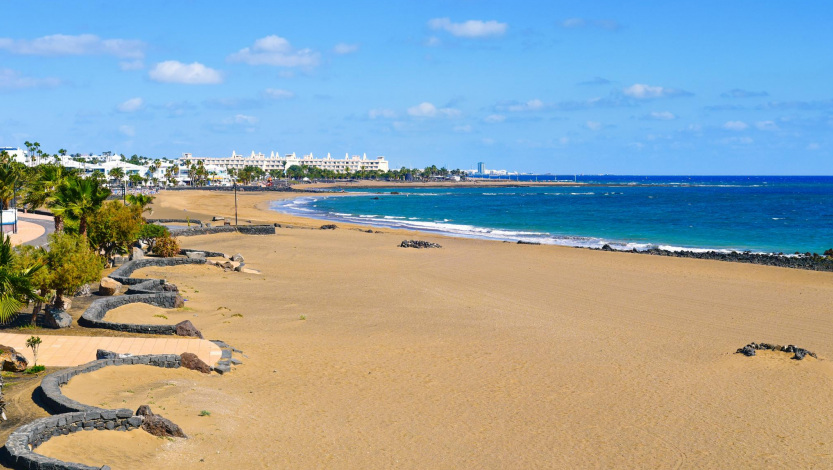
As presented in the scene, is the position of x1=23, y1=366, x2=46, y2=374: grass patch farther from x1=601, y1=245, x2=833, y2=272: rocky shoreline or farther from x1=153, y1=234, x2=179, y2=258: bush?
x1=601, y1=245, x2=833, y2=272: rocky shoreline

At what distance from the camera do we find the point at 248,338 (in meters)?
15.8

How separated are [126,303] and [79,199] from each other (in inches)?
230

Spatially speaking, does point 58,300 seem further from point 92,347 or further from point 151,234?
point 151,234

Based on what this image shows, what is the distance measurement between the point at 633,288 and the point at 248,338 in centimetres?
1470

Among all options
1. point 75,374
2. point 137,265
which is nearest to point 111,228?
point 137,265

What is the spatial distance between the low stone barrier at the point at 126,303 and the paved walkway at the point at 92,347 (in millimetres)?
646

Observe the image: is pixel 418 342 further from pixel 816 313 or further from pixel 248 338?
pixel 816 313

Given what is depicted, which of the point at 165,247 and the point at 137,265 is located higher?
the point at 165,247

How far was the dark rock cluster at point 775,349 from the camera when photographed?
593 inches

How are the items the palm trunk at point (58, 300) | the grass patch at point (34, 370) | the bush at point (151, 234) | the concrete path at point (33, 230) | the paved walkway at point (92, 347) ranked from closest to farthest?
1. the grass patch at point (34, 370)
2. the paved walkway at point (92, 347)
3. the palm trunk at point (58, 300)
4. the bush at point (151, 234)
5. the concrete path at point (33, 230)

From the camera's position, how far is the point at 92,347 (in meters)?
13.8

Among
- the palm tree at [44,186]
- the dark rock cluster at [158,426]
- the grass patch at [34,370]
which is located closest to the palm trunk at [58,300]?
the grass patch at [34,370]

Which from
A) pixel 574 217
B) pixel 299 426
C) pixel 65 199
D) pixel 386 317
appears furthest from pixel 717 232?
pixel 299 426

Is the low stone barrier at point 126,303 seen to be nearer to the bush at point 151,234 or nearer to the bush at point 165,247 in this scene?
the bush at point 165,247
